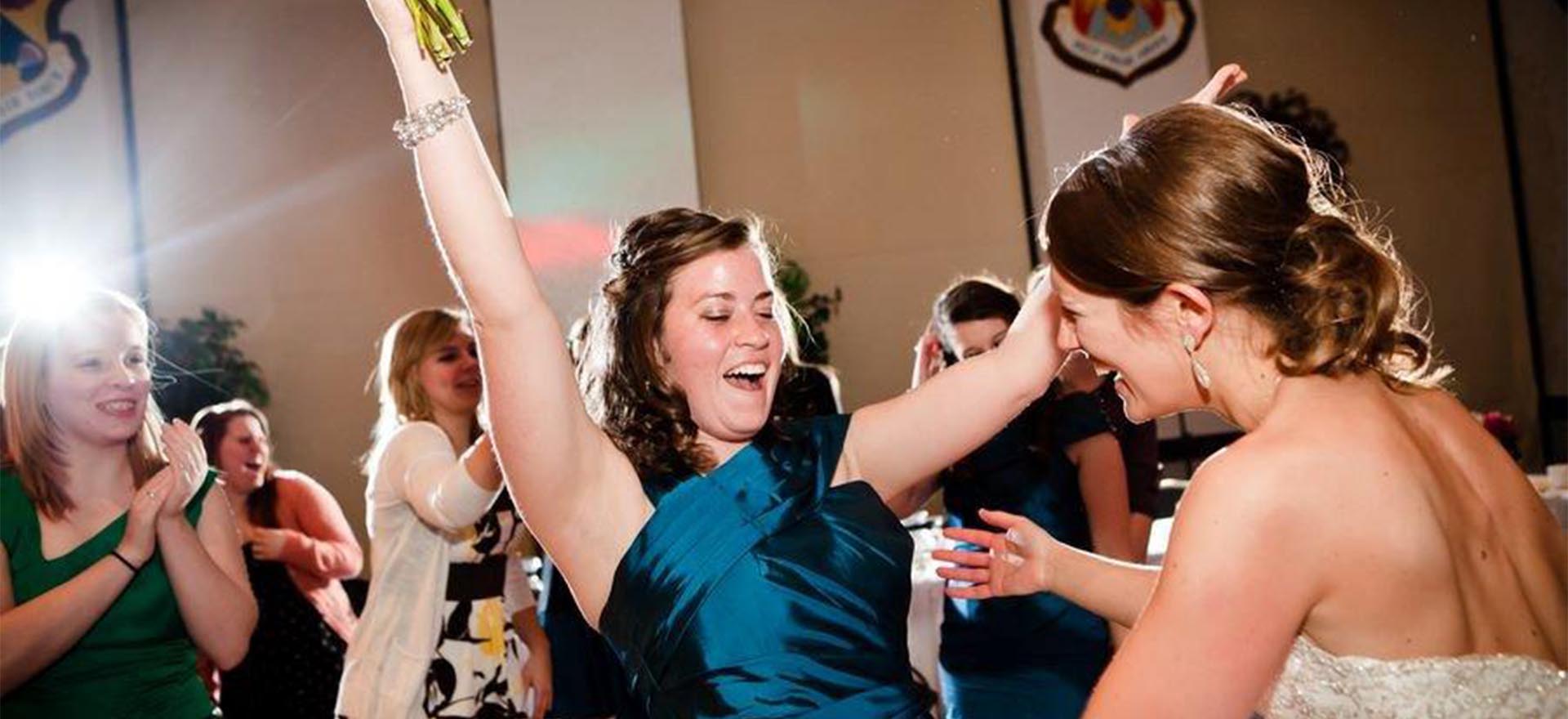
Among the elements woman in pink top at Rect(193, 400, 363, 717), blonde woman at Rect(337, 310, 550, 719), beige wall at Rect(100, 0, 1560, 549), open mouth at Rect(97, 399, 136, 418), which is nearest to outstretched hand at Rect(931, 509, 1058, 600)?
blonde woman at Rect(337, 310, 550, 719)

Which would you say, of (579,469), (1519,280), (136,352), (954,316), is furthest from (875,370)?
(579,469)

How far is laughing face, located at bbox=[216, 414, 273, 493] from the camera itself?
4.11 meters

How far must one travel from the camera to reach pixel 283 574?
3838mm

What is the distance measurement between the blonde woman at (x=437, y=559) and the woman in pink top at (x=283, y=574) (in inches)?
34.0

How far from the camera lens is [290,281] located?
23.9ft

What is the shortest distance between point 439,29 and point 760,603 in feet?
2.40

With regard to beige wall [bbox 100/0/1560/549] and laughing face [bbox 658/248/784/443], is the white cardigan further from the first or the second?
beige wall [bbox 100/0/1560/549]

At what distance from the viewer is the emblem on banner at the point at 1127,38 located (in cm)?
724

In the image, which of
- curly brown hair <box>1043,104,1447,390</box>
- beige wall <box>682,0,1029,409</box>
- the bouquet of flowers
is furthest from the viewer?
beige wall <box>682,0,1029,409</box>

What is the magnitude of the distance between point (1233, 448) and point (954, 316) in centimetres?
193

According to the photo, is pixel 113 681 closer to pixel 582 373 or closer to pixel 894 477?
pixel 582 373

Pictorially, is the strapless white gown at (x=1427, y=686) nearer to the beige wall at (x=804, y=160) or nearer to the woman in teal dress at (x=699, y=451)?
the woman in teal dress at (x=699, y=451)

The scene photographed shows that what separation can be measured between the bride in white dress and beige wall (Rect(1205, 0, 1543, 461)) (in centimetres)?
669

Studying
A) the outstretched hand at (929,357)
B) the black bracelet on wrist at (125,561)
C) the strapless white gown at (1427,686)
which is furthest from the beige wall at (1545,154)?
the black bracelet on wrist at (125,561)
